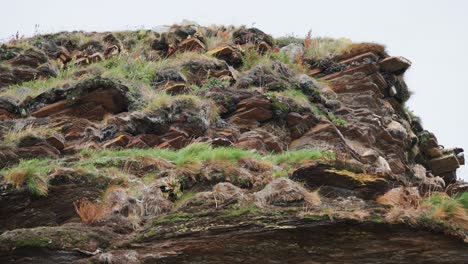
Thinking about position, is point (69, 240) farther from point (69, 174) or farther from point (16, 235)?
point (69, 174)

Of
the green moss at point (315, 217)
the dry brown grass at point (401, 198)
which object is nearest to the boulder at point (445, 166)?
the dry brown grass at point (401, 198)

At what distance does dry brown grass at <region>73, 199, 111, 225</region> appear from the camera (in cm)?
694

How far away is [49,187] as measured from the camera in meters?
7.59

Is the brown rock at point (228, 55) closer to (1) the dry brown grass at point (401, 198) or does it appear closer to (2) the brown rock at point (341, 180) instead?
(2) the brown rock at point (341, 180)

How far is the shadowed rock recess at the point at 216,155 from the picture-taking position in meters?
6.41

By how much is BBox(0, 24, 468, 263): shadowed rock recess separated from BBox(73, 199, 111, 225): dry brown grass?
0.08ft

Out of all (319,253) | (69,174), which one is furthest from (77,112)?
(319,253)

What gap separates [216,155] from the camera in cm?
880

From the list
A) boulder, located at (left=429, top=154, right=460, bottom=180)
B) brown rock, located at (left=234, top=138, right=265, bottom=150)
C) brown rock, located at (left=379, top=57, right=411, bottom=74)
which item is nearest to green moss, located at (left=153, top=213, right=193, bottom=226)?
brown rock, located at (left=234, top=138, right=265, bottom=150)

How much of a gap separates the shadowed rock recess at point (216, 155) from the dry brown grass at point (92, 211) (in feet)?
0.08

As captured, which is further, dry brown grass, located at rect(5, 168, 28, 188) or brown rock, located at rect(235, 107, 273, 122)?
brown rock, located at rect(235, 107, 273, 122)

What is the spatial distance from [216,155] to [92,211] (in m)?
2.34

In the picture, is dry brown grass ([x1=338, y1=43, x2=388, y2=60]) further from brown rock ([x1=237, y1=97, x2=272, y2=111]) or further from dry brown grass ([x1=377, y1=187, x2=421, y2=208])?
dry brown grass ([x1=377, y1=187, x2=421, y2=208])

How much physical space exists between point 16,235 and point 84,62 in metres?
10.7
